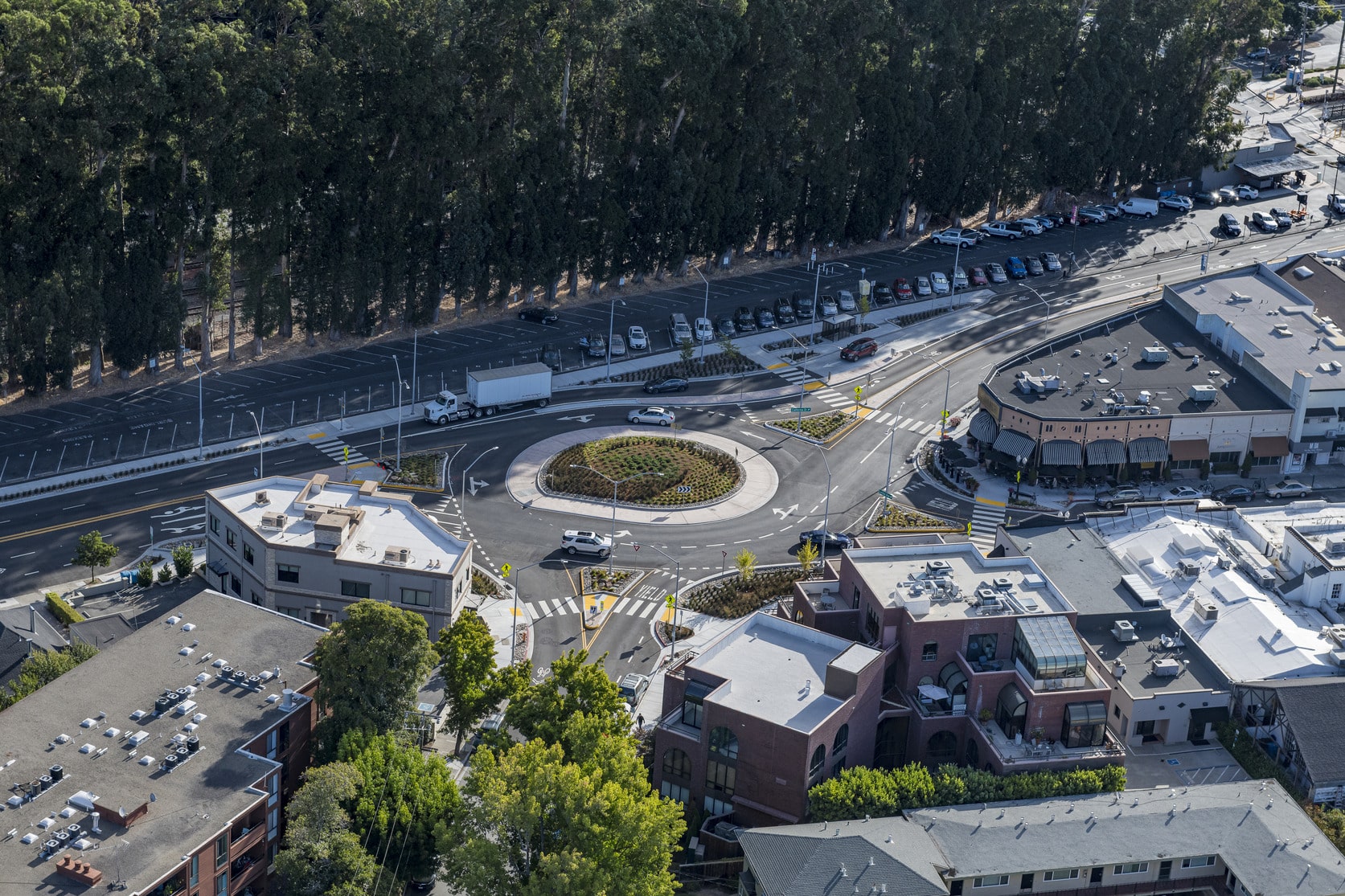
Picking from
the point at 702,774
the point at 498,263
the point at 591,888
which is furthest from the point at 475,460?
the point at 591,888

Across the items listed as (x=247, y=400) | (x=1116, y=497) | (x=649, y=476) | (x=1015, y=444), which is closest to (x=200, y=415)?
(x=247, y=400)

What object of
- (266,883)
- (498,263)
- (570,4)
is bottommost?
(266,883)

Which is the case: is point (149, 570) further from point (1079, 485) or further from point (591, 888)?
point (1079, 485)

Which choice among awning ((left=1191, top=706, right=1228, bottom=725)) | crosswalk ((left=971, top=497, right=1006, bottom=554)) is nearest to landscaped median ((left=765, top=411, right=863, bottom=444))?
crosswalk ((left=971, top=497, right=1006, bottom=554))

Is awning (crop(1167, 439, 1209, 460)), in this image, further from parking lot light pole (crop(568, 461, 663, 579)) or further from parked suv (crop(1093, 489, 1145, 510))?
parking lot light pole (crop(568, 461, 663, 579))

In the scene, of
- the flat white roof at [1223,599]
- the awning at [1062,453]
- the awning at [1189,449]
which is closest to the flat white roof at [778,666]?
the flat white roof at [1223,599]

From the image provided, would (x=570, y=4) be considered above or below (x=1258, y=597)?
above

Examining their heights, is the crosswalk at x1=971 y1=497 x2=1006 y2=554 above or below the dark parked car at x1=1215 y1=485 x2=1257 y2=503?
below
